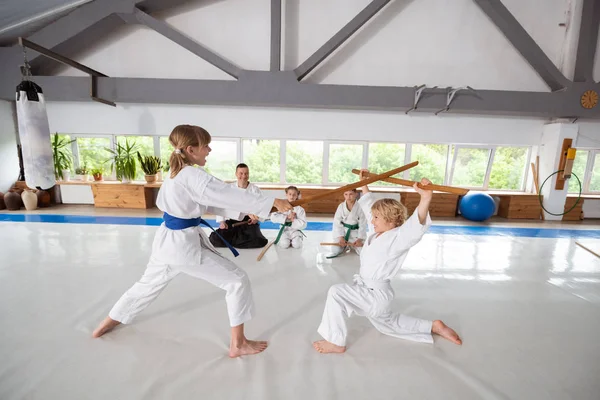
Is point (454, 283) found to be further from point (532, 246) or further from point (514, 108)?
point (514, 108)

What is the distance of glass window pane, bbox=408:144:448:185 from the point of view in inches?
265

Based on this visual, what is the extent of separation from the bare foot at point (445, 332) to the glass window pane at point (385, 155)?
520cm

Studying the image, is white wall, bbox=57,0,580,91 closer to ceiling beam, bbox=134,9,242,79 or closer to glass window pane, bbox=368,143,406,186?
ceiling beam, bbox=134,9,242,79

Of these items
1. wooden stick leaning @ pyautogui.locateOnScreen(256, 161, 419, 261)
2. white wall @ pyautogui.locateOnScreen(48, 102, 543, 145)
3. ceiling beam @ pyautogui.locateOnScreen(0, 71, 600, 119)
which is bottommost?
wooden stick leaning @ pyautogui.locateOnScreen(256, 161, 419, 261)

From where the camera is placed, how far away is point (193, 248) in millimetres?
1632

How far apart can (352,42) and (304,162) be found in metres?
2.83

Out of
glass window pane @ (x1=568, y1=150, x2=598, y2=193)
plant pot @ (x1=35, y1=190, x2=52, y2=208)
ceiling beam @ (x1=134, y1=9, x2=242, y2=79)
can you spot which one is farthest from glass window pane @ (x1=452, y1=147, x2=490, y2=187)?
plant pot @ (x1=35, y1=190, x2=52, y2=208)

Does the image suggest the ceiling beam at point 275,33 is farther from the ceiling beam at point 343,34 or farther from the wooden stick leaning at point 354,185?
the wooden stick leaning at point 354,185

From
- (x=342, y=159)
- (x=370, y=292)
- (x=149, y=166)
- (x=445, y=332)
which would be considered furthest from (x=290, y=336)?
(x=149, y=166)

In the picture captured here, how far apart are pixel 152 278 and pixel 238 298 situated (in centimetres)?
57

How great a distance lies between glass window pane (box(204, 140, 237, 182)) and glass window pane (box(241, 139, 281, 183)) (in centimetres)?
12

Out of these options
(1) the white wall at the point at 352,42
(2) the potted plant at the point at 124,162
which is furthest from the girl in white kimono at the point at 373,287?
(2) the potted plant at the point at 124,162

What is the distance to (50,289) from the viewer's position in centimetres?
250

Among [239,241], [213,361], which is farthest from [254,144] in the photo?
[213,361]
